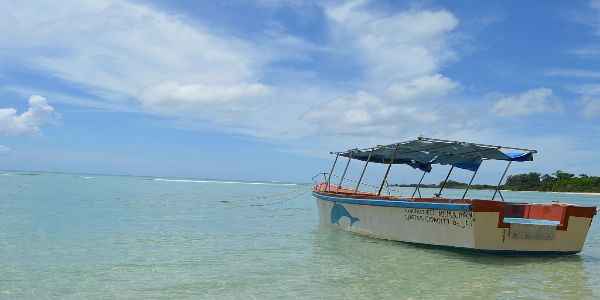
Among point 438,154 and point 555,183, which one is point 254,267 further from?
point 555,183

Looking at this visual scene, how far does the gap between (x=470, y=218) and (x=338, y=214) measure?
575cm

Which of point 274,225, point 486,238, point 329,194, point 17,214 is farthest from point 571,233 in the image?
point 17,214

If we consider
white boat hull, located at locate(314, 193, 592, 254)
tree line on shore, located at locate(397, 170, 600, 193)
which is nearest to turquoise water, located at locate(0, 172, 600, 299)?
white boat hull, located at locate(314, 193, 592, 254)

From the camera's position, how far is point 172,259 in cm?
998

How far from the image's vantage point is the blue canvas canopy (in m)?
11.8

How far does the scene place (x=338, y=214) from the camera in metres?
15.5

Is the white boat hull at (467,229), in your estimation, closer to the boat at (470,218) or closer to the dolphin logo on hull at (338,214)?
the boat at (470,218)

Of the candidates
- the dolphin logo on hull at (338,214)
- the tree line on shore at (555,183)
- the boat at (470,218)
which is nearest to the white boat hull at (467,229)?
the boat at (470,218)

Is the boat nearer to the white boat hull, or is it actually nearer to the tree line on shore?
the white boat hull

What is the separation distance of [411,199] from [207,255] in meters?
4.94

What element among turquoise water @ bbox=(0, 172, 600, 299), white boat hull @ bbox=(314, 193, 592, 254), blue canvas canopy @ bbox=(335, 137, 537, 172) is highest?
blue canvas canopy @ bbox=(335, 137, 537, 172)

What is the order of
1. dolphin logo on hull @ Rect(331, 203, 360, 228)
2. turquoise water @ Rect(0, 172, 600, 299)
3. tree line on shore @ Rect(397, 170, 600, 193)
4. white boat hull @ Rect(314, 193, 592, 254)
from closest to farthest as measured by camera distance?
turquoise water @ Rect(0, 172, 600, 299) → white boat hull @ Rect(314, 193, 592, 254) → dolphin logo on hull @ Rect(331, 203, 360, 228) → tree line on shore @ Rect(397, 170, 600, 193)

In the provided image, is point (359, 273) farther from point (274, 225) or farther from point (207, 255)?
point (274, 225)

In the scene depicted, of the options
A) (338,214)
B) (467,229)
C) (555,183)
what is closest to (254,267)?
(467,229)
